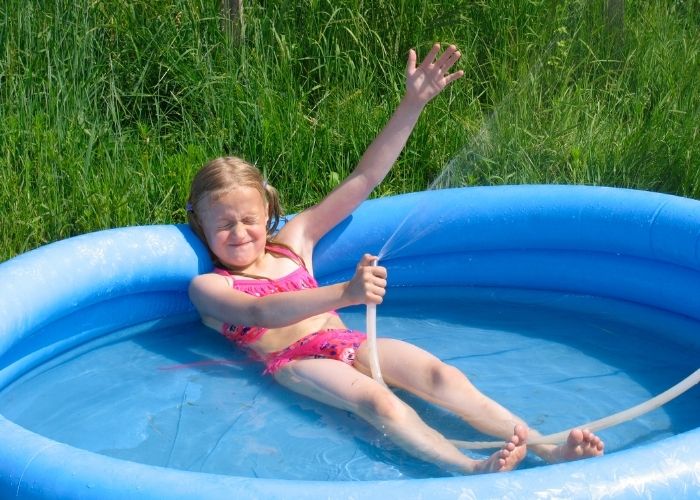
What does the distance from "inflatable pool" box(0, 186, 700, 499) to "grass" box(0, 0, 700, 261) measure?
0.54m

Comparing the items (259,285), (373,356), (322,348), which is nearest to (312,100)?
(259,285)

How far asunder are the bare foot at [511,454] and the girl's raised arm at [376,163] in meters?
1.20

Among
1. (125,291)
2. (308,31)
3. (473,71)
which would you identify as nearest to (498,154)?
(473,71)

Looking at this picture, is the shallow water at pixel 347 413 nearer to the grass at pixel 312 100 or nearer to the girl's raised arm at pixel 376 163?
the girl's raised arm at pixel 376 163

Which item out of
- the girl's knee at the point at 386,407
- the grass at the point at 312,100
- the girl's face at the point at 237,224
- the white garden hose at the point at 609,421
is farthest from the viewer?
the grass at the point at 312,100

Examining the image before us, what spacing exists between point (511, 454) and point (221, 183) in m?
1.27

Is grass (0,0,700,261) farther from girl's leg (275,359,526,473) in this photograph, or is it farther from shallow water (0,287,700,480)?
girl's leg (275,359,526,473)

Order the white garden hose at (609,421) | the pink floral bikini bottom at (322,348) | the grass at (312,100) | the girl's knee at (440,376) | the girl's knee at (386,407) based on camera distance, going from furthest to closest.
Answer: the grass at (312,100), the pink floral bikini bottom at (322,348), the girl's knee at (440,376), the girl's knee at (386,407), the white garden hose at (609,421)

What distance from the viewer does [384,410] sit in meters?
2.64

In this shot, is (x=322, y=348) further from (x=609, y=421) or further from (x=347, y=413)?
(x=609, y=421)

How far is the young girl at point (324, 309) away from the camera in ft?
8.45

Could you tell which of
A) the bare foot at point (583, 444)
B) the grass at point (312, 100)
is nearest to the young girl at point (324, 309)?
the bare foot at point (583, 444)

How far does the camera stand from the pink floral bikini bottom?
2.94m

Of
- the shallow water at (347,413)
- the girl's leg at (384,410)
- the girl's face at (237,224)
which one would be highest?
the girl's face at (237,224)
